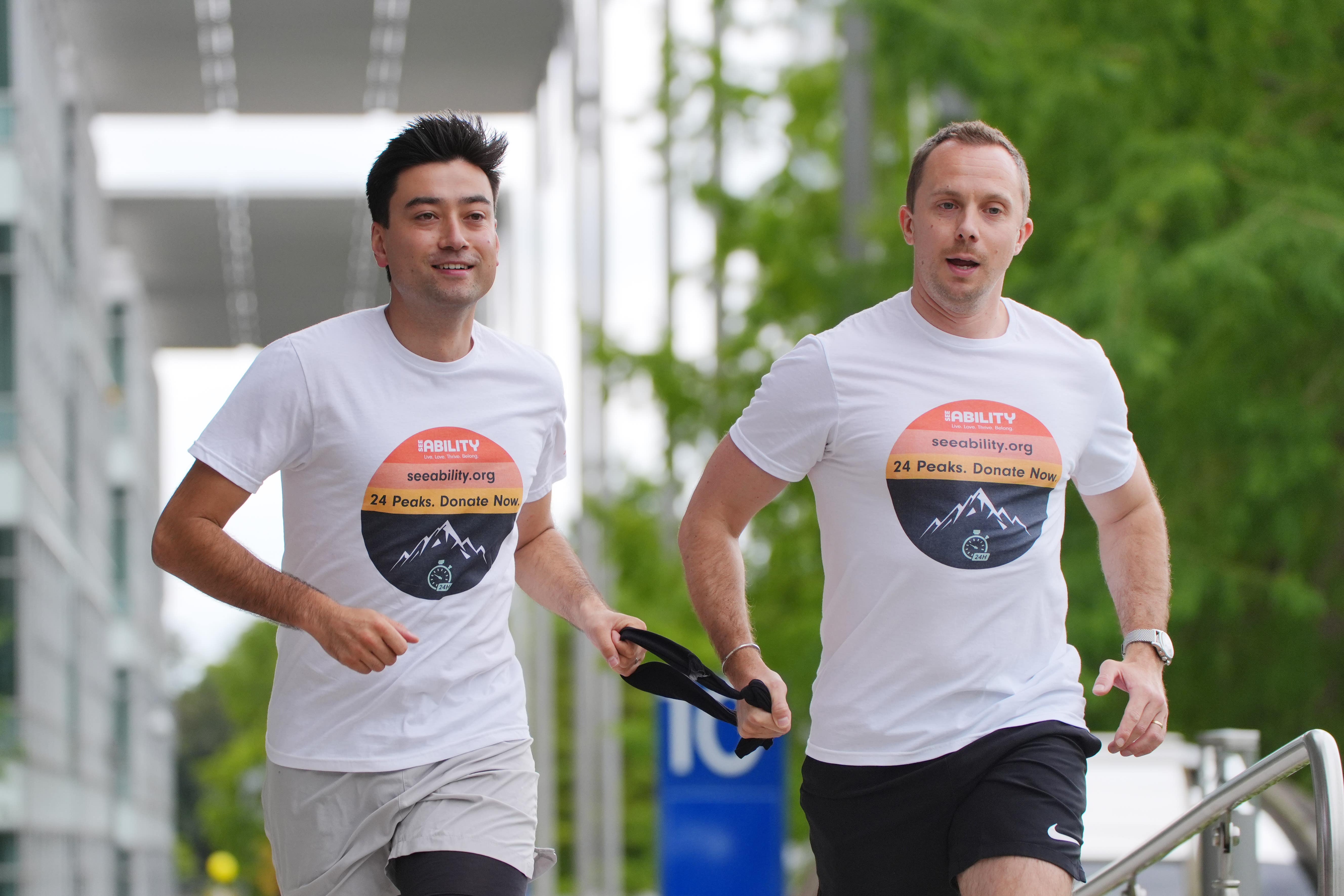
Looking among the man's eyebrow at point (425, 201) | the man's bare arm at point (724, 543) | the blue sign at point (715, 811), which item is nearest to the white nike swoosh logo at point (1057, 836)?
the man's bare arm at point (724, 543)

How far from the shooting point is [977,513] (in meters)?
3.99

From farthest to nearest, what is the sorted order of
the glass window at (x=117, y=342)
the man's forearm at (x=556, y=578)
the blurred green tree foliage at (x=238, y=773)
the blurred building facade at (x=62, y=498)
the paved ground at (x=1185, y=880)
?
the blurred green tree foliage at (x=238, y=773), the glass window at (x=117, y=342), the blurred building facade at (x=62, y=498), the paved ground at (x=1185, y=880), the man's forearm at (x=556, y=578)

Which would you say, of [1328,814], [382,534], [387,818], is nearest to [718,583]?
[382,534]

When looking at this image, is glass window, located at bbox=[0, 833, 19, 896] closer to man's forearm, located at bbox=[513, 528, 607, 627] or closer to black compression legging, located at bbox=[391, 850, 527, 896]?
man's forearm, located at bbox=[513, 528, 607, 627]

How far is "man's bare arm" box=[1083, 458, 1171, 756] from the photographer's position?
13.4 ft

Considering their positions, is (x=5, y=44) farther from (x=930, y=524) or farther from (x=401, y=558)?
(x=930, y=524)

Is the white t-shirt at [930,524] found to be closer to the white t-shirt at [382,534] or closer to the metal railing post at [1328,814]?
the metal railing post at [1328,814]

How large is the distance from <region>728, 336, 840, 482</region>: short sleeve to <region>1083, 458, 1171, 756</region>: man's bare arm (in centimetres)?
60

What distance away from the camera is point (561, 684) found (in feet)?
161

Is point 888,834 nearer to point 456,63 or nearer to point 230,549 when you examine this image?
point 230,549

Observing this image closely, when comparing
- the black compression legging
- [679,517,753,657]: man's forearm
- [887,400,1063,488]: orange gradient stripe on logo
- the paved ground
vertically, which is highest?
[887,400,1063,488]: orange gradient stripe on logo

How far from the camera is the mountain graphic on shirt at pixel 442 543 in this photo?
403 centimetres

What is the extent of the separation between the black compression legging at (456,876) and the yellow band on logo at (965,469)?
3.72 ft

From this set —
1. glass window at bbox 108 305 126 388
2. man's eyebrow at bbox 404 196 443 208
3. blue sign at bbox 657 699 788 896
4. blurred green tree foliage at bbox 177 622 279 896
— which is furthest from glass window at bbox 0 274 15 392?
blurred green tree foliage at bbox 177 622 279 896
